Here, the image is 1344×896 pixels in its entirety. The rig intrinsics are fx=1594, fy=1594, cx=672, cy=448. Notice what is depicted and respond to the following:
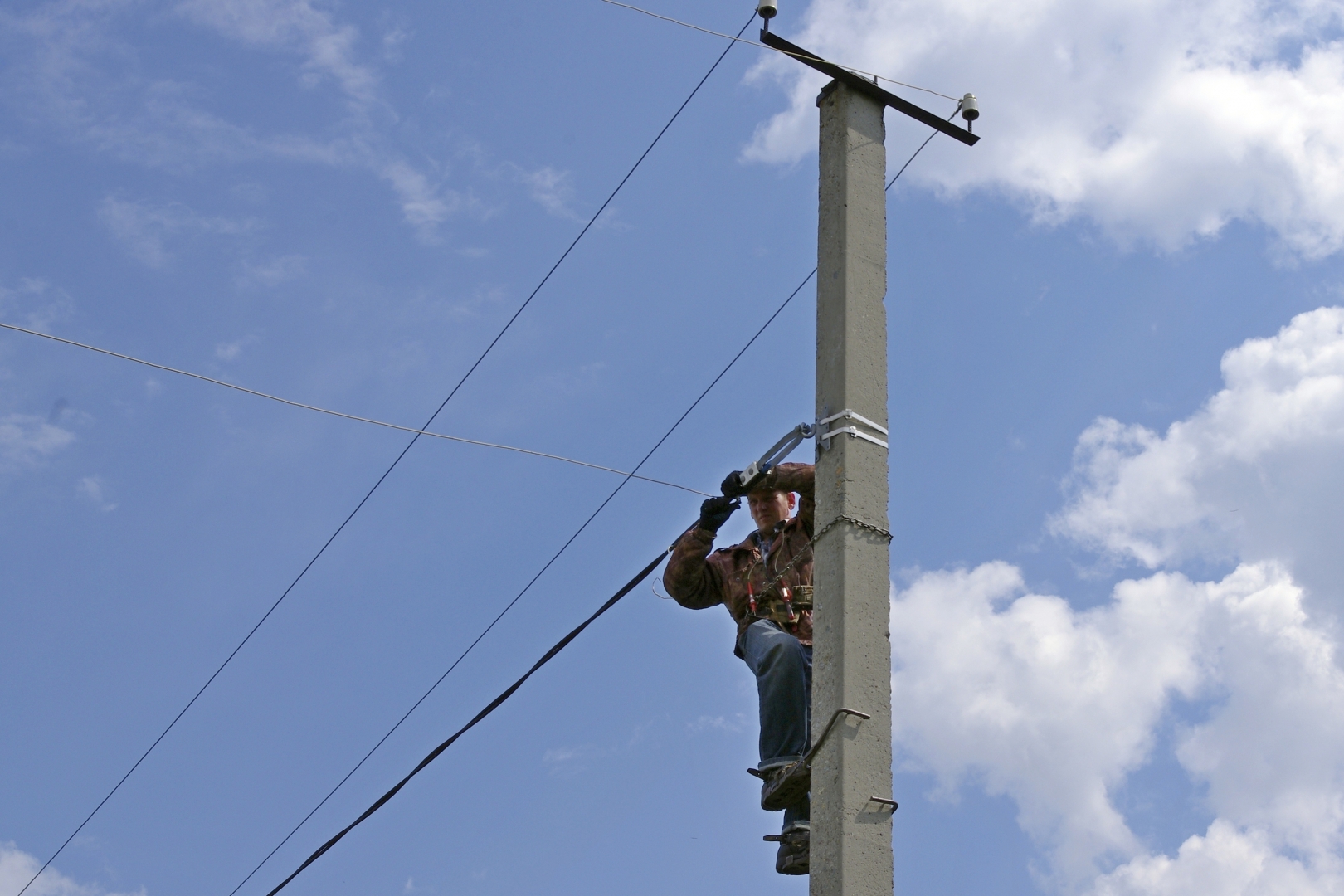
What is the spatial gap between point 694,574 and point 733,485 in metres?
0.85

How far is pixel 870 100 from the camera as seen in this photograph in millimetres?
6281

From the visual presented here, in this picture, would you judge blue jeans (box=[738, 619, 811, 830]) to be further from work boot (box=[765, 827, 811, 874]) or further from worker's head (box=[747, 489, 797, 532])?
worker's head (box=[747, 489, 797, 532])

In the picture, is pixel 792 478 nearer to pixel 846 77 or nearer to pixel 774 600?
pixel 774 600

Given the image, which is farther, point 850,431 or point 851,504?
point 850,431

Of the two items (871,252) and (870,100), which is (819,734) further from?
(870,100)

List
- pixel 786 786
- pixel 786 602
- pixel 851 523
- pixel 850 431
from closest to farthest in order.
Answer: pixel 851 523 → pixel 850 431 → pixel 786 786 → pixel 786 602

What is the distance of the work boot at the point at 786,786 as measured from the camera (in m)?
5.54

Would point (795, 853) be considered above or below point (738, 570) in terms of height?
below

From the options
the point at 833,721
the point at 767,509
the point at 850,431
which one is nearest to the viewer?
the point at 833,721

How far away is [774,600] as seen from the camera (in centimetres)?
661

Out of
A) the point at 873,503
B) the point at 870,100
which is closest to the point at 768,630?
the point at 873,503

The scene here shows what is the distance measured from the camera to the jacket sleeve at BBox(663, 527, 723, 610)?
22.4 ft

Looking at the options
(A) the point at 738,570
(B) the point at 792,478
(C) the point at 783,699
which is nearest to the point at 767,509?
(A) the point at 738,570

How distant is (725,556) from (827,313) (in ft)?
5.21
